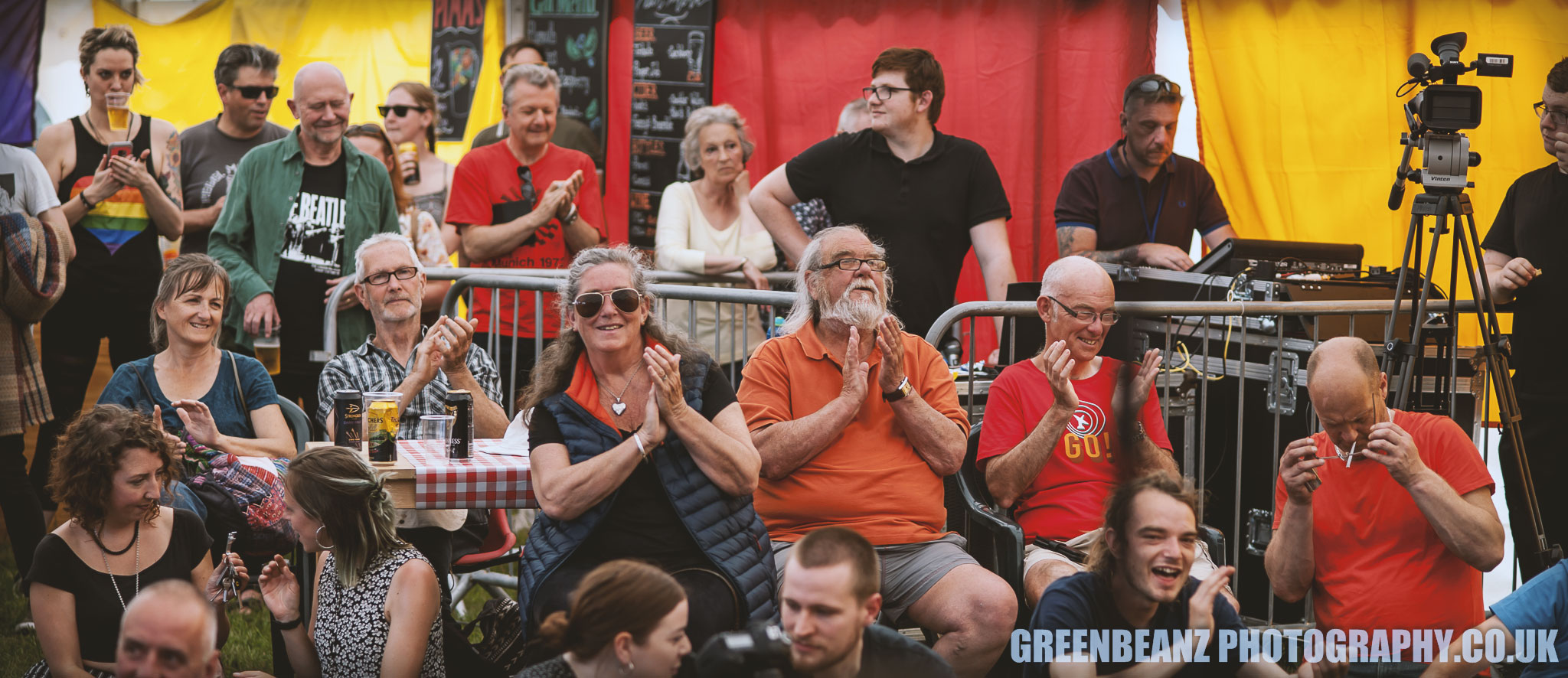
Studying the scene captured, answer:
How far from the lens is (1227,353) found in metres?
4.76

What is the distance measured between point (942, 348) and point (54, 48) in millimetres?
5259

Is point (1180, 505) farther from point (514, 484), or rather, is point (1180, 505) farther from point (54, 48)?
point (54, 48)

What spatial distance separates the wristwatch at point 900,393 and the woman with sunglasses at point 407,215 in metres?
2.75

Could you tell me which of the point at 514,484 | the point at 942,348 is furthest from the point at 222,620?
the point at 942,348

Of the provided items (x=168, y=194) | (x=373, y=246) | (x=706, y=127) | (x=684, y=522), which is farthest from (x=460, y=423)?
(x=168, y=194)

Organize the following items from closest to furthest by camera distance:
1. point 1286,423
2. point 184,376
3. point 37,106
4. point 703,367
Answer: point 703,367, point 184,376, point 1286,423, point 37,106

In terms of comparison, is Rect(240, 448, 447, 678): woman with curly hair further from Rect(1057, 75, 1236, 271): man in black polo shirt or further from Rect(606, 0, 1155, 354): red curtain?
Rect(606, 0, 1155, 354): red curtain

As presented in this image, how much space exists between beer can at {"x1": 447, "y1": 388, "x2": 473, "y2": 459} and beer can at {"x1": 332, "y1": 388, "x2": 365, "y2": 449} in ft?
0.83

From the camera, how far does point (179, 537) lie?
3.49 meters

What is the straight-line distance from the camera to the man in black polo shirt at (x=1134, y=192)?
17.5 ft

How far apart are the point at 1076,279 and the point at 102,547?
9.05 ft

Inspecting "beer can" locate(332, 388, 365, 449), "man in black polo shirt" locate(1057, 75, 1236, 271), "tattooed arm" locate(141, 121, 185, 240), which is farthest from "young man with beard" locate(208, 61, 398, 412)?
"man in black polo shirt" locate(1057, 75, 1236, 271)

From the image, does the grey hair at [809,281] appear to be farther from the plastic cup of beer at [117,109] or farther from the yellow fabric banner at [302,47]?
the yellow fabric banner at [302,47]

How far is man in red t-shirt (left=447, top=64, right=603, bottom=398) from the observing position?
546 centimetres
